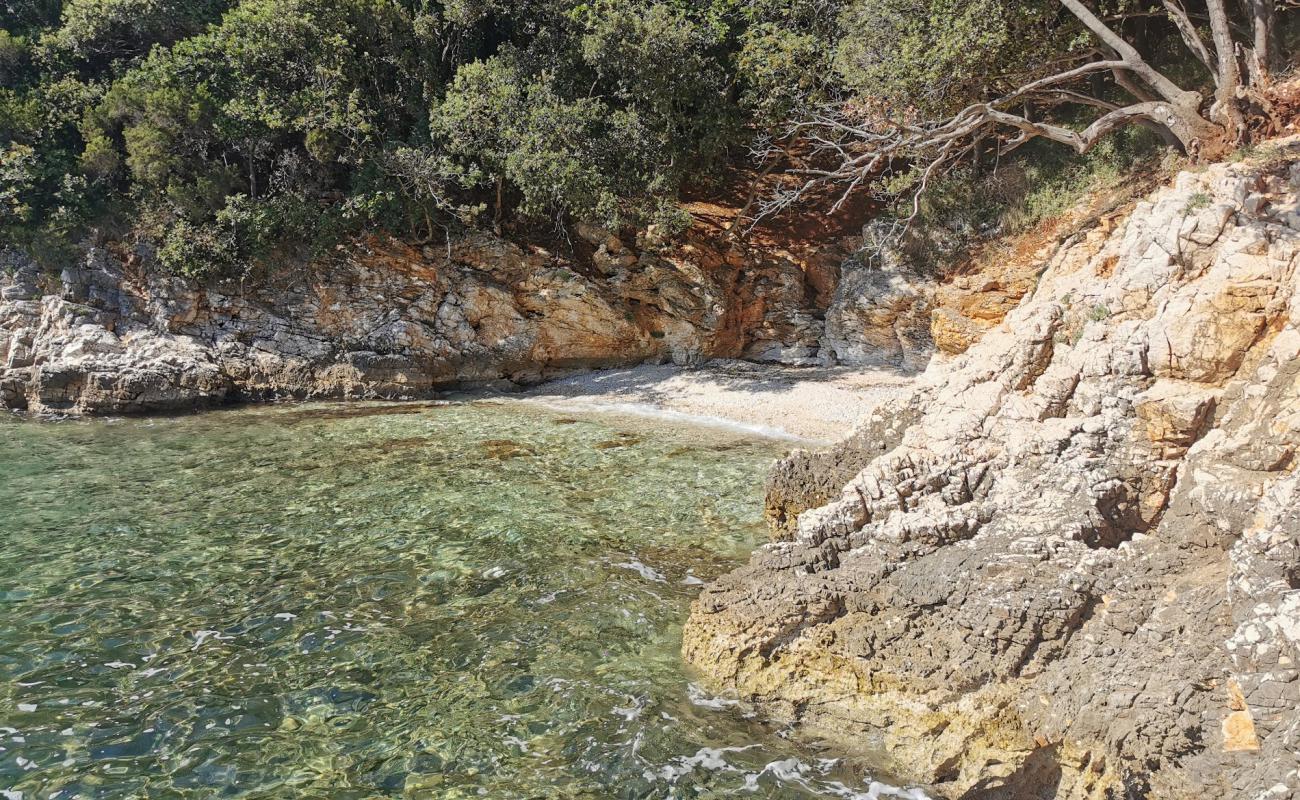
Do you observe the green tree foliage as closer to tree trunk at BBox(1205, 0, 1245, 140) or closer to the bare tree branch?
the bare tree branch

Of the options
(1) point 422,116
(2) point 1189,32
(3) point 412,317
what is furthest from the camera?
(3) point 412,317

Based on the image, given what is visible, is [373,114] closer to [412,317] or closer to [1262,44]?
[412,317]

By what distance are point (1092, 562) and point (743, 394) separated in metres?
12.1

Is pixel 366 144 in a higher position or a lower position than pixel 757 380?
higher

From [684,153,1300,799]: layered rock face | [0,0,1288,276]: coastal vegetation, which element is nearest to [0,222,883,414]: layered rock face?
[0,0,1288,276]: coastal vegetation

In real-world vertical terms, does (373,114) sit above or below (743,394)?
above

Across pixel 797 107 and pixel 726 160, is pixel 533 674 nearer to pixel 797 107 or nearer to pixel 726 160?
pixel 797 107

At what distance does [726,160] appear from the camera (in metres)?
20.9

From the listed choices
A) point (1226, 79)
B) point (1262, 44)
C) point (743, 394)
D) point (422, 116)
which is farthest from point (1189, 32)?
point (422, 116)

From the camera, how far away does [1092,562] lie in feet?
18.0

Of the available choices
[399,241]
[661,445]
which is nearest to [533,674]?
[661,445]

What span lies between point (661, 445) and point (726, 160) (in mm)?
11115

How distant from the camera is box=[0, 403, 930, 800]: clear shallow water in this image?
5020 millimetres

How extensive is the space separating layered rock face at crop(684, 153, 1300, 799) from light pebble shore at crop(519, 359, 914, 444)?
291 inches
